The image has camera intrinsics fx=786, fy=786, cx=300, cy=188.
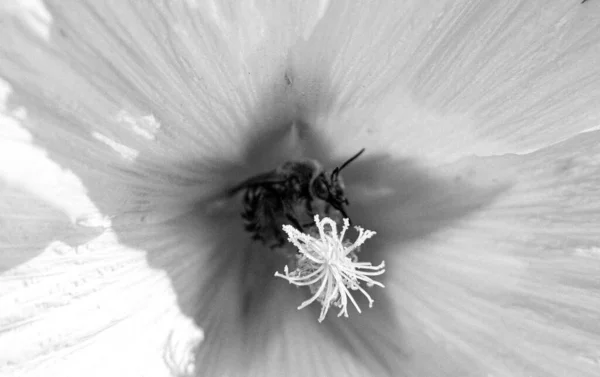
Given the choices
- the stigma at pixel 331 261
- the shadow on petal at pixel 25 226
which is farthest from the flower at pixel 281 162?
the stigma at pixel 331 261

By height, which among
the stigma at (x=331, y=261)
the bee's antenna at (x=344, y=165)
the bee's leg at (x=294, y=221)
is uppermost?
the bee's antenna at (x=344, y=165)

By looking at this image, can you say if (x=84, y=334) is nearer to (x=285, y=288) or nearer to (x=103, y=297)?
(x=103, y=297)

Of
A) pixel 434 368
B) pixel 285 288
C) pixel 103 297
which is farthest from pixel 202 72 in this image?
pixel 434 368

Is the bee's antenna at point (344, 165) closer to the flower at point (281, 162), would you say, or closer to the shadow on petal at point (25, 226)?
the flower at point (281, 162)

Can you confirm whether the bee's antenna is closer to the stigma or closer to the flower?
the flower

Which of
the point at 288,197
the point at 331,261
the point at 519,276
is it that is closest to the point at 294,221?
the point at 288,197
